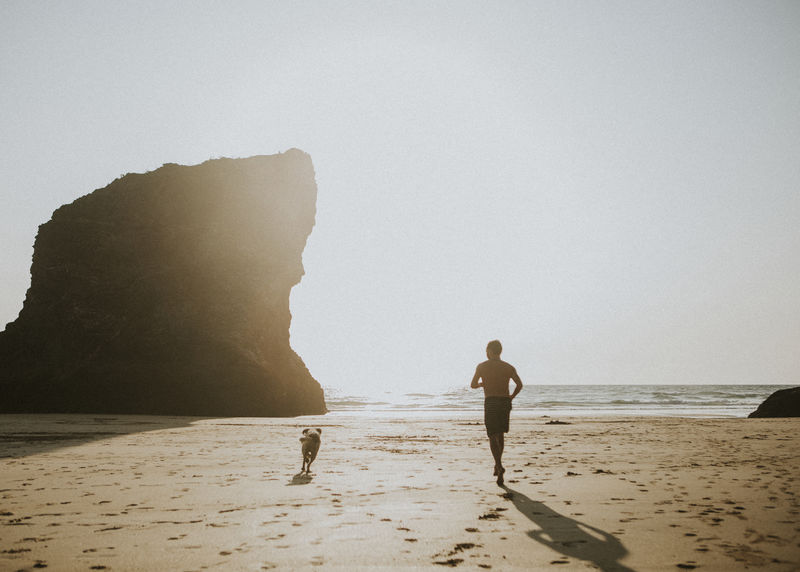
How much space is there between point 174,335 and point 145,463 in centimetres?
2174

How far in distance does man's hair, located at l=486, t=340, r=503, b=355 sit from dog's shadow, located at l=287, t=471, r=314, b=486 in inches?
140

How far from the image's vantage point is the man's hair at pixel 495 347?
8.05 m

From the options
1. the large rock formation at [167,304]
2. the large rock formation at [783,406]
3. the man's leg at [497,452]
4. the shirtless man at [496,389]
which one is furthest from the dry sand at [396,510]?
the large rock formation at [783,406]

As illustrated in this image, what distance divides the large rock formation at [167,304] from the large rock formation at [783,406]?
2736 centimetres

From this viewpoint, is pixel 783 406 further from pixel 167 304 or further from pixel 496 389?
pixel 167 304

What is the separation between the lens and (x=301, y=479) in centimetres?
756

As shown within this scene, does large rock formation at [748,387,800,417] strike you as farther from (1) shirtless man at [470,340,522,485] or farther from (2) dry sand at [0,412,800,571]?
(1) shirtless man at [470,340,522,485]

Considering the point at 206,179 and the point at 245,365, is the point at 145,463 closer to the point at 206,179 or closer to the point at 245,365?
the point at 245,365

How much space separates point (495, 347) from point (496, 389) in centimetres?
70

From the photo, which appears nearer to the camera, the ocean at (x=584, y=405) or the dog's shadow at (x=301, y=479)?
the dog's shadow at (x=301, y=479)

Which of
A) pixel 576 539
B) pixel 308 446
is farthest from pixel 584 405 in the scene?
pixel 576 539

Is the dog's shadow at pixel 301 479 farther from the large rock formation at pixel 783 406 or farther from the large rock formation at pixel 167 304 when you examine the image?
the large rock formation at pixel 783 406

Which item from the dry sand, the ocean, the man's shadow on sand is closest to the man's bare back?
the dry sand

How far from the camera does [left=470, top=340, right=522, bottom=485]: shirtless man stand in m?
7.67
